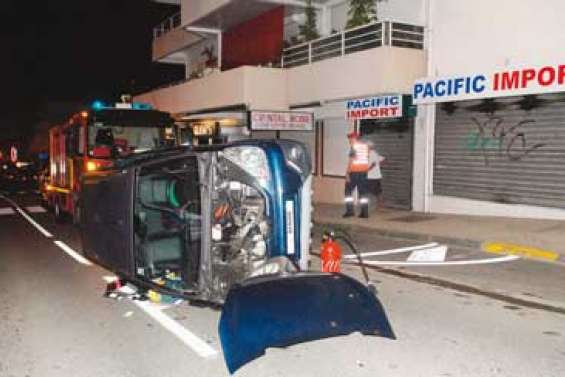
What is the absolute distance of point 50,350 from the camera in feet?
17.2

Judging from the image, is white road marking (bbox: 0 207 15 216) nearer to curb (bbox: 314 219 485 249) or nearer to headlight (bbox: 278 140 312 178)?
curb (bbox: 314 219 485 249)

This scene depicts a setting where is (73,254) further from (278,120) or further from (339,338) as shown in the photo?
(278,120)

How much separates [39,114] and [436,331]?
55.3 meters

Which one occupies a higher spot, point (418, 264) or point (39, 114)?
point (39, 114)

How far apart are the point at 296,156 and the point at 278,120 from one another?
1097cm

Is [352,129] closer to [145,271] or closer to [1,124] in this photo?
[145,271]

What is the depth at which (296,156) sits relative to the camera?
585 centimetres

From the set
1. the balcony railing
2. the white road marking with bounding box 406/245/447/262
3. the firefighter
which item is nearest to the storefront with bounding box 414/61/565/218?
the balcony railing

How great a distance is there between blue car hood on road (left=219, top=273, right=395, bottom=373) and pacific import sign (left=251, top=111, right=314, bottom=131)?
11546 millimetres

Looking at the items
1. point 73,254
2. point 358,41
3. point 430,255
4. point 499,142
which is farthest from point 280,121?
point 73,254

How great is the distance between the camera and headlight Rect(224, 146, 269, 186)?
5777mm

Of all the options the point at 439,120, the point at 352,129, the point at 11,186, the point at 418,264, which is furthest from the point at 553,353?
the point at 11,186

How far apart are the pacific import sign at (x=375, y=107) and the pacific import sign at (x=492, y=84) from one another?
2.85ft

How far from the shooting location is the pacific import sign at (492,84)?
11.1 metres
